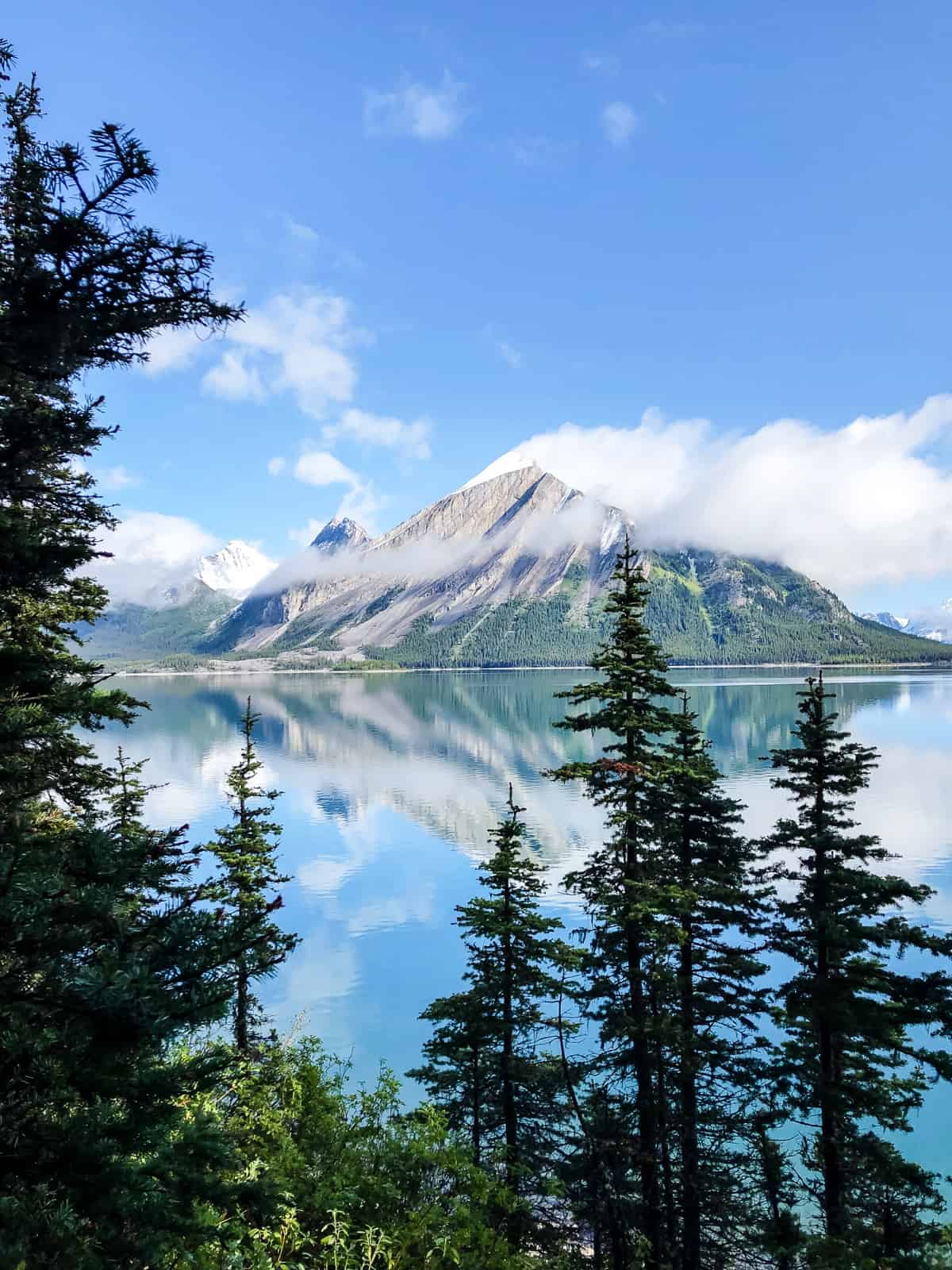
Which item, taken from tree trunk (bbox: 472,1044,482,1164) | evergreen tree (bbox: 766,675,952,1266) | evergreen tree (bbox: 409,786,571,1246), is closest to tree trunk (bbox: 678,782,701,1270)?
evergreen tree (bbox: 766,675,952,1266)

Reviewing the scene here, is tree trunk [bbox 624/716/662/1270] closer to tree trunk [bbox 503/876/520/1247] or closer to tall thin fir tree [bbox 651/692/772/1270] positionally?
tall thin fir tree [bbox 651/692/772/1270]

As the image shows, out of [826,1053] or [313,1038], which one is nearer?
[313,1038]

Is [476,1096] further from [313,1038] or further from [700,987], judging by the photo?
[700,987]

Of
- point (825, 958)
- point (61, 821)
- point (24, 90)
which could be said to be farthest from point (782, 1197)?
point (24, 90)

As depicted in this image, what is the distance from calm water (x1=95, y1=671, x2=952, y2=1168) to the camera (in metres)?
37.9

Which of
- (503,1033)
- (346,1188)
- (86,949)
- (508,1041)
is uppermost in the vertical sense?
(86,949)

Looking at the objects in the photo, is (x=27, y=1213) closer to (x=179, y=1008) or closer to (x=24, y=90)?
(x=179, y=1008)

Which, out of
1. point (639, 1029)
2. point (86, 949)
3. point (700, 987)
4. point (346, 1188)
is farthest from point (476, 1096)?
point (86, 949)

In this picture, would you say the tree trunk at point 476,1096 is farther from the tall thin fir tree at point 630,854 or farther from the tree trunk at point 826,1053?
the tree trunk at point 826,1053

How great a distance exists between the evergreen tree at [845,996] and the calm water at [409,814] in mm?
7638

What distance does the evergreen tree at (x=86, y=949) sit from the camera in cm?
385

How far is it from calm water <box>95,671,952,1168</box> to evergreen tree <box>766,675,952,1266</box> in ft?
25.1

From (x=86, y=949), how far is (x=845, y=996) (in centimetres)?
1514

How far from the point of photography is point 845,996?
14.5 m
